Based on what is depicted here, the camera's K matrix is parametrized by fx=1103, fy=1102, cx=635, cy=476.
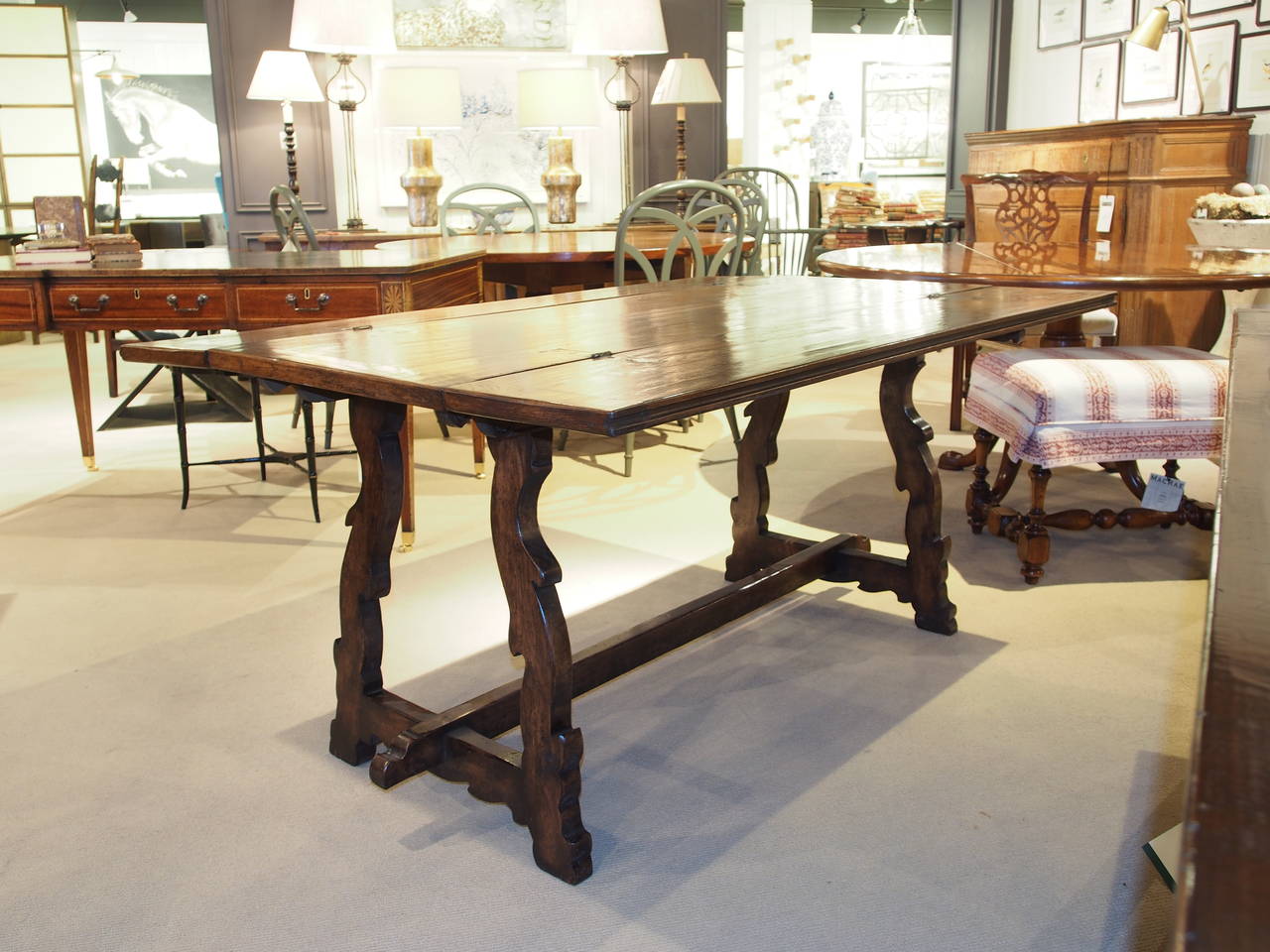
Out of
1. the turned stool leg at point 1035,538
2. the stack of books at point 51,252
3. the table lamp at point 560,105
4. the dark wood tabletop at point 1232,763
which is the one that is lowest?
the turned stool leg at point 1035,538

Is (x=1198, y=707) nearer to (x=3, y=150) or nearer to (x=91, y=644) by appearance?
(x=91, y=644)

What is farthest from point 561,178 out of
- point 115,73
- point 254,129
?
point 115,73

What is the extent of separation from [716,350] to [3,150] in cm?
885

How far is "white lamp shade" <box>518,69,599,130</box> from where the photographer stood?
5.10m

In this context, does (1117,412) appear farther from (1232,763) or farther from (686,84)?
(686,84)

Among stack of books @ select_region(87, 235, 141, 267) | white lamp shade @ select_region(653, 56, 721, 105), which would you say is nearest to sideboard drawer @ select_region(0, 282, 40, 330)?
stack of books @ select_region(87, 235, 141, 267)

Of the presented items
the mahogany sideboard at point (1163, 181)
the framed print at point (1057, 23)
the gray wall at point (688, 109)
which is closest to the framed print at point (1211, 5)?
the mahogany sideboard at point (1163, 181)

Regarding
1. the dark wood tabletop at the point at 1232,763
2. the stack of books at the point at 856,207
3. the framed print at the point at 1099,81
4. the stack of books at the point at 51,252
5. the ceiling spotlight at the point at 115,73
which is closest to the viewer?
the dark wood tabletop at the point at 1232,763

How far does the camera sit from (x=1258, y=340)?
1211 millimetres

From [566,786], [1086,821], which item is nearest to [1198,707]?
[566,786]

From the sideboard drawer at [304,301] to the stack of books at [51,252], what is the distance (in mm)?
735

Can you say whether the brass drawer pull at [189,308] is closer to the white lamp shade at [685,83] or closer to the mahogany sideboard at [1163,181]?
the white lamp shade at [685,83]

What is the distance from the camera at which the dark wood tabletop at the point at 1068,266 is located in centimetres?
249

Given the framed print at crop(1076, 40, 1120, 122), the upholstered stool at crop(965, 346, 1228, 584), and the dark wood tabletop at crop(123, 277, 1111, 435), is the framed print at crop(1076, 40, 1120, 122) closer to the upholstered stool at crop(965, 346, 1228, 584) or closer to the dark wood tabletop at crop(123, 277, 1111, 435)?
the upholstered stool at crop(965, 346, 1228, 584)
